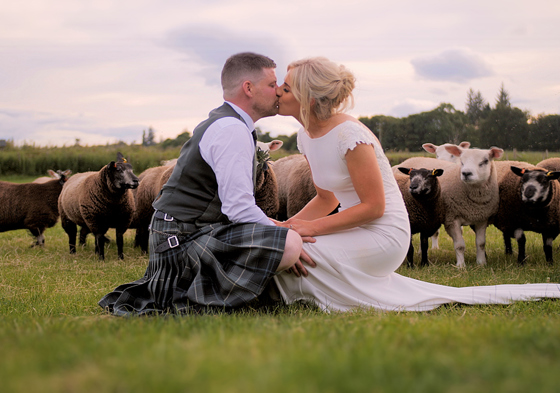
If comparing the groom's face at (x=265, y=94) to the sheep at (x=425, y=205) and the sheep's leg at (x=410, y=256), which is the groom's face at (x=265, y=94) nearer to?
the sheep at (x=425, y=205)

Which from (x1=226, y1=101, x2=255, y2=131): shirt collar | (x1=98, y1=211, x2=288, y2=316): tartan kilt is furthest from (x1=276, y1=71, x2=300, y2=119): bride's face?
(x1=98, y1=211, x2=288, y2=316): tartan kilt

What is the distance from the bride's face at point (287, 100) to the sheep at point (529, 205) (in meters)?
4.31

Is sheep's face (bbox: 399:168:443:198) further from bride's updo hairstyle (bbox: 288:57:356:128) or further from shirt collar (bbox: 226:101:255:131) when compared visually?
shirt collar (bbox: 226:101:255:131)

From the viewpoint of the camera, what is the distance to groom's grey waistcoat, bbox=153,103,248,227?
3543mm

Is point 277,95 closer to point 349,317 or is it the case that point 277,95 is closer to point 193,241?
point 193,241

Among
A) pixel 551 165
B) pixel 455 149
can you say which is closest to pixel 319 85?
pixel 455 149

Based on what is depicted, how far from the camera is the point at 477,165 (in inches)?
287

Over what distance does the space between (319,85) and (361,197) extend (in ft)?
3.04

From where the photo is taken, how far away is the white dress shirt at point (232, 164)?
3389 millimetres

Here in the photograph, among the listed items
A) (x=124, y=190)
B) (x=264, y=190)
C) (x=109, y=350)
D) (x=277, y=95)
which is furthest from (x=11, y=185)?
(x=109, y=350)

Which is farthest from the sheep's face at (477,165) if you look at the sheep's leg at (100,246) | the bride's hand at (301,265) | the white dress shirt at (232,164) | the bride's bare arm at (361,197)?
the sheep's leg at (100,246)

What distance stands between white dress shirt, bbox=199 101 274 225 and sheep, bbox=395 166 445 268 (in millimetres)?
4205

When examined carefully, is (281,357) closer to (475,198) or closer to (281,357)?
(281,357)

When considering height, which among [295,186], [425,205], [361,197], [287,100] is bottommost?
[425,205]
